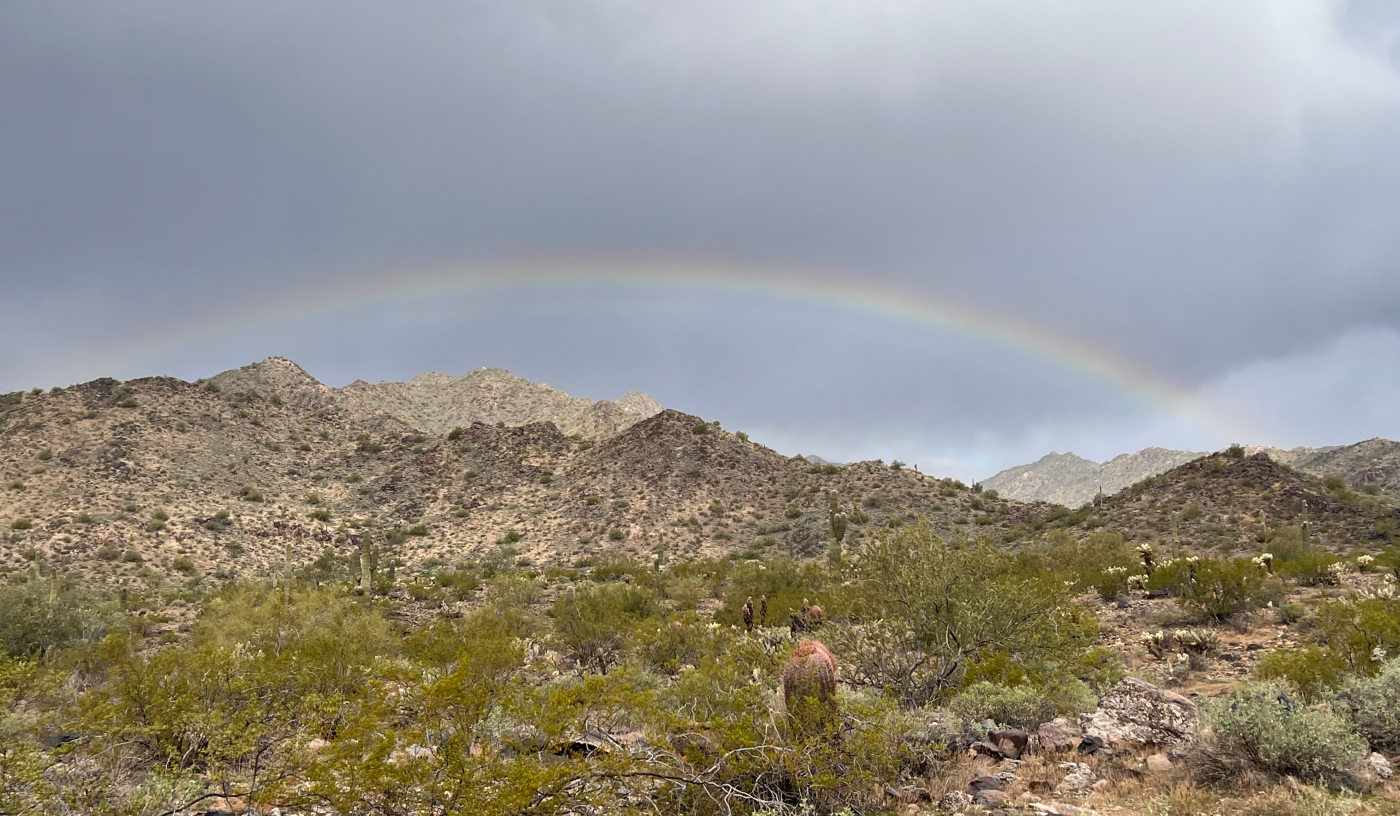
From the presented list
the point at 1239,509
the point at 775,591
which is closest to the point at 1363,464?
the point at 1239,509

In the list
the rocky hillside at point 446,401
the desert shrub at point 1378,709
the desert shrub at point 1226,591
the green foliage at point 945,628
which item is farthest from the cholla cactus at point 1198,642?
the rocky hillside at point 446,401

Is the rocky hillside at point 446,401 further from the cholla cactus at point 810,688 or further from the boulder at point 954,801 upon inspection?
the boulder at point 954,801

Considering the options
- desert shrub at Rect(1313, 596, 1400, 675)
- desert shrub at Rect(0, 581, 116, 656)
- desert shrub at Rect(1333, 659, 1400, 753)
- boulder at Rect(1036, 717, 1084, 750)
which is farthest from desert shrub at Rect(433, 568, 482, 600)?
desert shrub at Rect(1333, 659, 1400, 753)

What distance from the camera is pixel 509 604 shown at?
2430cm

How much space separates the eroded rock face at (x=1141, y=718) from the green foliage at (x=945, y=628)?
1.50m

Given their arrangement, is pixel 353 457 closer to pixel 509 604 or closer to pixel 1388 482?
pixel 509 604

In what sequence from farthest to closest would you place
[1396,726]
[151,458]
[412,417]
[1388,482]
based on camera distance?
[412,417]
[1388,482]
[151,458]
[1396,726]

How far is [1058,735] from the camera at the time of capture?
869 cm

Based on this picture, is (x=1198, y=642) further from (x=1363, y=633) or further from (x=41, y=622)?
(x=41, y=622)

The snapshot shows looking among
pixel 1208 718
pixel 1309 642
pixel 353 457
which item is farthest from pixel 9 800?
pixel 353 457

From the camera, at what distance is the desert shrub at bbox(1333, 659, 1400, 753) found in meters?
7.25

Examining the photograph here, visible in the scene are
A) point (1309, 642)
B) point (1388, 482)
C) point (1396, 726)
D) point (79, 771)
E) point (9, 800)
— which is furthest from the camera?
point (1388, 482)

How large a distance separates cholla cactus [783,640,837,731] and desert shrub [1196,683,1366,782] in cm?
407

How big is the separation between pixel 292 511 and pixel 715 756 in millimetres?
51260
